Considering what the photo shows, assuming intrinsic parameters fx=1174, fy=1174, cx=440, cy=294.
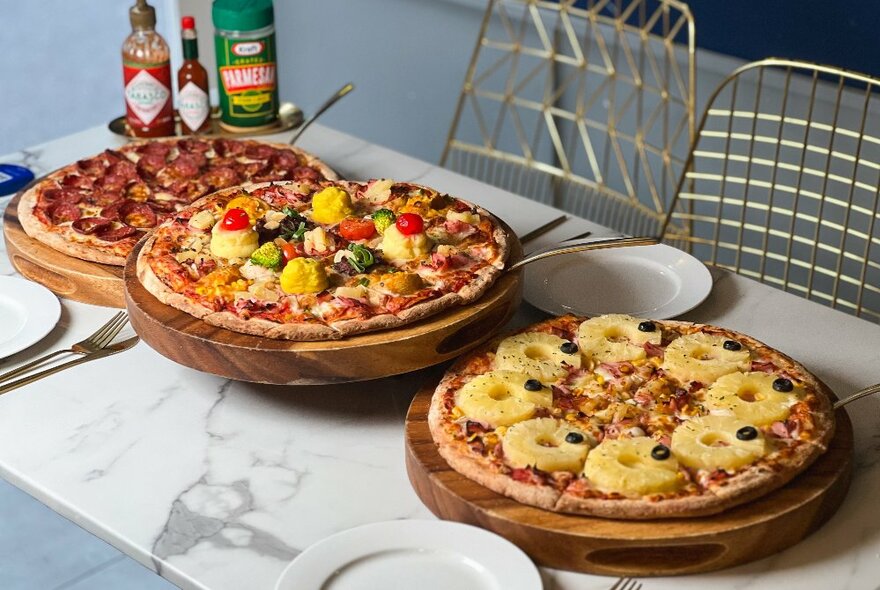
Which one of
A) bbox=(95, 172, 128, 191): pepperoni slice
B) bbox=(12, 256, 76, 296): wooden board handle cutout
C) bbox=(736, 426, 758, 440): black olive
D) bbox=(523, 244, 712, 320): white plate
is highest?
bbox=(736, 426, 758, 440): black olive

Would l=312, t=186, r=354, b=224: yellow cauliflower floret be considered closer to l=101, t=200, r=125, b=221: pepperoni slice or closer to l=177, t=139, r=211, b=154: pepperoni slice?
l=101, t=200, r=125, b=221: pepperoni slice

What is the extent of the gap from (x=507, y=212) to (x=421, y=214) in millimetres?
481

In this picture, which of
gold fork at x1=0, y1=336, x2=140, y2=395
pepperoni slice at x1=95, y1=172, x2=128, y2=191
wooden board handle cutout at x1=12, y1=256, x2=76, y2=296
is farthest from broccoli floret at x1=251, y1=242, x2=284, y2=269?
pepperoni slice at x1=95, y1=172, x2=128, y2=191

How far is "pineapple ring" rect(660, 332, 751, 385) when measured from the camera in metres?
1.63

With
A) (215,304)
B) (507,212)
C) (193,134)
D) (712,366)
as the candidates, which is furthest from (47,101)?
(712,366)

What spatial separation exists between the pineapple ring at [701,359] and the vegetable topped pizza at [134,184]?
3.04 feet

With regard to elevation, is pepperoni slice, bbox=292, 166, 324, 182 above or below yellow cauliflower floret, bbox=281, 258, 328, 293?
below

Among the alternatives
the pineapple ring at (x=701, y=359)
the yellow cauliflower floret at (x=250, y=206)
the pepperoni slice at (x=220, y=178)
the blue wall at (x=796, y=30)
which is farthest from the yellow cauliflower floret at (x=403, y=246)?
the blue wall at (x=796, y=30)

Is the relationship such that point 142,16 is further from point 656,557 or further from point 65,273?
point 656,557

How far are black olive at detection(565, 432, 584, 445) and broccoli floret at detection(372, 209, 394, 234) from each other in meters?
0.57

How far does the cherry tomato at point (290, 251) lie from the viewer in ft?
5.99

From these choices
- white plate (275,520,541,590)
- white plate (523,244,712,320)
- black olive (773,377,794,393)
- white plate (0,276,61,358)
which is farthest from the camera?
white plate (523,244,712,320)

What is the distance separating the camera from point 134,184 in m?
2.34

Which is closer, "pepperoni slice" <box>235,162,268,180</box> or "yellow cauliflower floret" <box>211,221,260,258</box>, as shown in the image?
"yellow cauliflower floret" <box>211,221,260,258</box>
